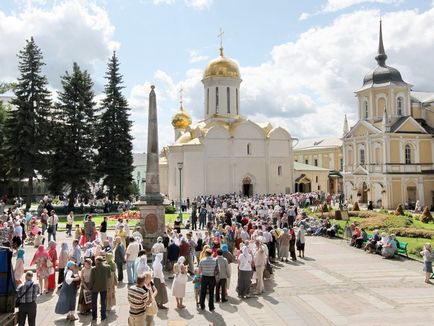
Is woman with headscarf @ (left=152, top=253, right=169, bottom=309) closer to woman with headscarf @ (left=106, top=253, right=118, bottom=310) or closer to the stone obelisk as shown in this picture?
woman with headscarf @ (left=106, top=253, right=118, bottom=310)

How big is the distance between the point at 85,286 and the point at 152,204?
7.51 metres

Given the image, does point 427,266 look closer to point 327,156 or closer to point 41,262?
point 41,262

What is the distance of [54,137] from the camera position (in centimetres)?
3612

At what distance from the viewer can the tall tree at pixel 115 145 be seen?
38.0 meters

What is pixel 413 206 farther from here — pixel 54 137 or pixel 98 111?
pixel 54 137

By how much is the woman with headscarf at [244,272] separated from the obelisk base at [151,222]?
610 cm

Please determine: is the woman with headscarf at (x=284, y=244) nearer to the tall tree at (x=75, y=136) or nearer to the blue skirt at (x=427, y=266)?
the blue skirt at (x=427, y=266)

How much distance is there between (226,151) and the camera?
4556cm

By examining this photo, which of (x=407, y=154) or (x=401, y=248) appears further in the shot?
(x=407, y=154)

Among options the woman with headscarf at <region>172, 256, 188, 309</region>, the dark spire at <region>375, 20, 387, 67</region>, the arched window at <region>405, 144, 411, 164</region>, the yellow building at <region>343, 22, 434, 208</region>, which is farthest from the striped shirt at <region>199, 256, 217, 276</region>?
the dark spire at <region>375, 20, 387, 67</region>

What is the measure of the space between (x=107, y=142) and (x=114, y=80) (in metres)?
6.42

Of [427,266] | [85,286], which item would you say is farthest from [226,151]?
[85,286]

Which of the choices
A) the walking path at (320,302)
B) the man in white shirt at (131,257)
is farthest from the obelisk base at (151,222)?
the man in white shirt at (131,257)

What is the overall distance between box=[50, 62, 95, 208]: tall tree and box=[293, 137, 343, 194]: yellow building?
34.6 metres
